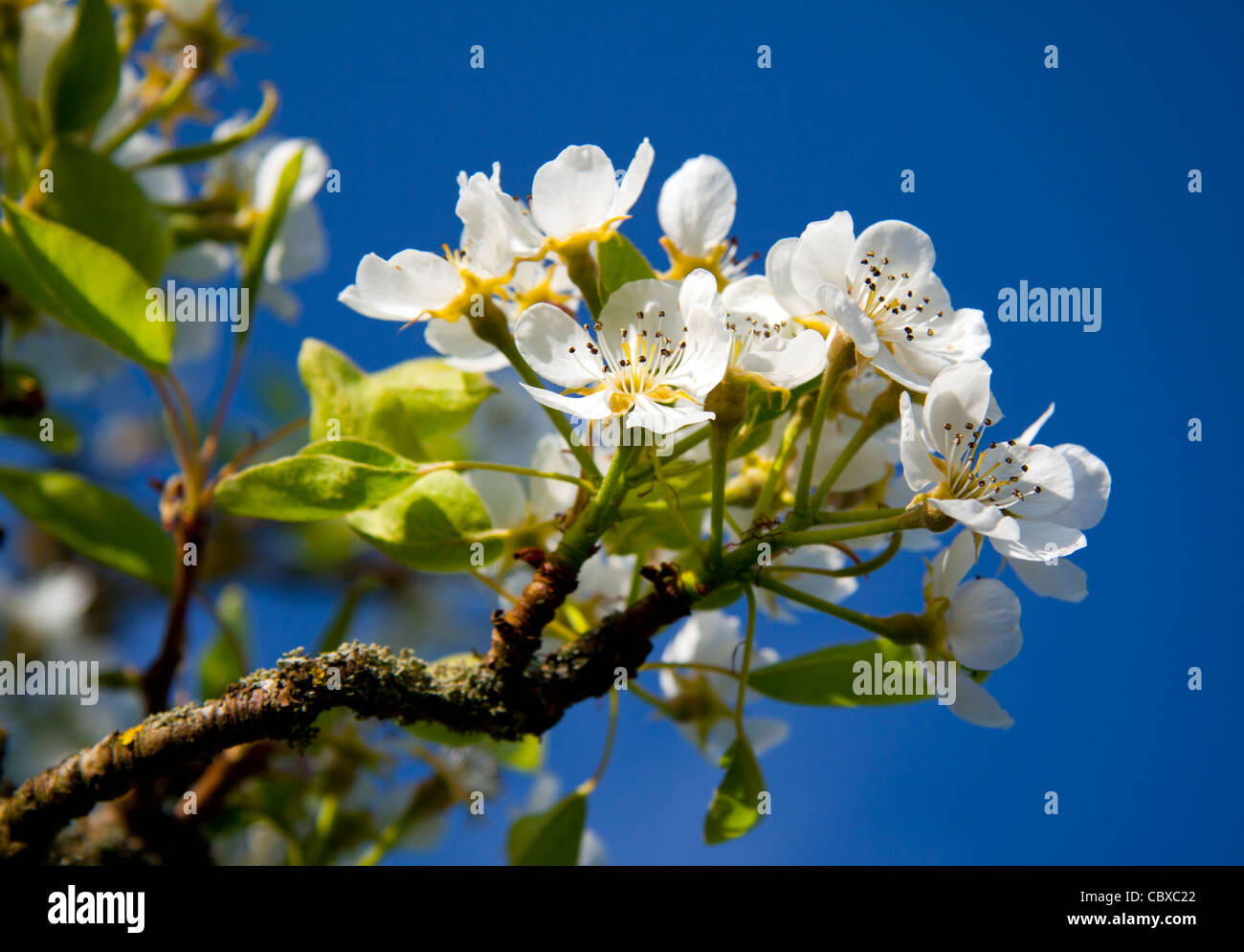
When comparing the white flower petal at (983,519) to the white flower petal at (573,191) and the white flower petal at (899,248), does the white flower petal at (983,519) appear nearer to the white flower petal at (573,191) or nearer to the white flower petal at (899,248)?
the white flower petal at (899,248)

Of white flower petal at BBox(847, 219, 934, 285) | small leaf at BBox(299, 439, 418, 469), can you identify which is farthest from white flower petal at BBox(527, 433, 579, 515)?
white flower petal at BBox(847, 219, 934, 285)

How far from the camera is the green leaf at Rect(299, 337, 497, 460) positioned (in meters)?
1.40

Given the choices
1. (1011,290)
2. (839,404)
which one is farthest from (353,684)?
(1011,290)

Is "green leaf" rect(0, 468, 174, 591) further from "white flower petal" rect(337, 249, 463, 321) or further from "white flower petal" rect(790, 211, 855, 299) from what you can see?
"white flower petal" rect(790, 211, 855, 299)

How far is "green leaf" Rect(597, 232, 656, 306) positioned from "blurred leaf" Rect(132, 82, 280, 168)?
1011 mm

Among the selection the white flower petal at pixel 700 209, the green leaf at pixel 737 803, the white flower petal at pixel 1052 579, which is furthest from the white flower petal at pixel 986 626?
the white flower petal at pixel 700 209

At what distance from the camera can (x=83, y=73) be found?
70.4 inches

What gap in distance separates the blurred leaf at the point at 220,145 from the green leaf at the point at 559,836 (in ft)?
4.35

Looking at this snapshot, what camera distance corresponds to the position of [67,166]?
1.72m

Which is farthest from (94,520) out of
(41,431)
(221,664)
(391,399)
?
(391,399)

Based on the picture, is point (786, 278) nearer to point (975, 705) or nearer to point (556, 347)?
point (556, 347)

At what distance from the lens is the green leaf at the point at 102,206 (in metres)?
1.71
